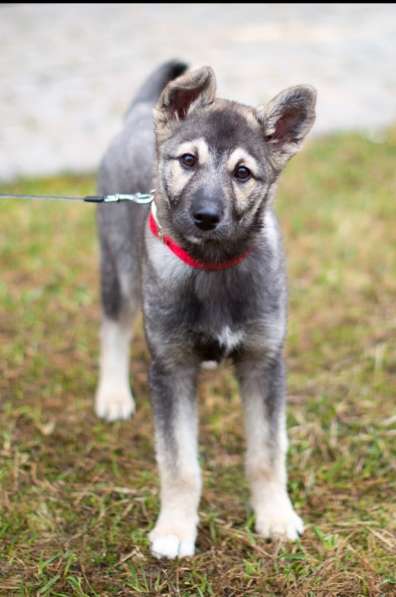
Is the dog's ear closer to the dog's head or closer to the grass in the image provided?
the dog's head

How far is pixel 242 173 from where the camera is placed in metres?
3.45

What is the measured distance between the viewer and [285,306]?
12.6 feet

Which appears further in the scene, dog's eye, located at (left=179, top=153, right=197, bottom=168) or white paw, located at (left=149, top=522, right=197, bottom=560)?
white paw, located at (left=149, top=522, right=197, bottom=560)

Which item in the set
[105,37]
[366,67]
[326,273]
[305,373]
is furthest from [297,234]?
[105,37]

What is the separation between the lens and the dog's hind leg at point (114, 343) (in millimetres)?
4879

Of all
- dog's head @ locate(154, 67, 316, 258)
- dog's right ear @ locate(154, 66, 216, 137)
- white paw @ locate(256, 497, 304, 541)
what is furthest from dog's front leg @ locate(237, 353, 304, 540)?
dog's right ear @ locate(154, 66, 216, 137)

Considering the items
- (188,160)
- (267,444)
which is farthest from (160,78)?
(267,444)

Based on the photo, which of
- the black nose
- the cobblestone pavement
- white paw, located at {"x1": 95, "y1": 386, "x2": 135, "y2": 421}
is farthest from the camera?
the cobblestone pavement

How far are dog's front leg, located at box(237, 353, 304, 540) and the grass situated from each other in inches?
4.3

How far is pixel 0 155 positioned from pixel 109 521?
5758mm

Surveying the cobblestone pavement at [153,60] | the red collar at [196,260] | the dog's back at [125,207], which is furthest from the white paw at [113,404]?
the cobblestone pavement at [153,60]

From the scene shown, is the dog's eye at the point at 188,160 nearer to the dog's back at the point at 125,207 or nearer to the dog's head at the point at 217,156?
the dog's head at the point at 217,156

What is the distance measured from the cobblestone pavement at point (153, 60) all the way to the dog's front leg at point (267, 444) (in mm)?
5158

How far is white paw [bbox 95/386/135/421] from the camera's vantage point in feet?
15.9
